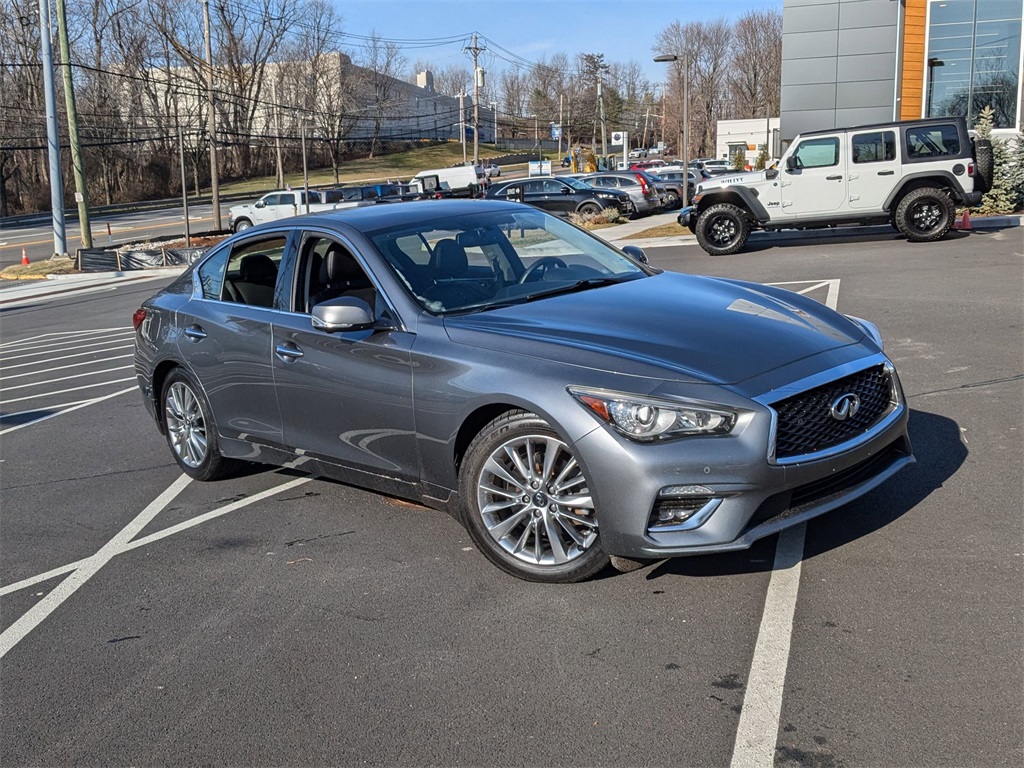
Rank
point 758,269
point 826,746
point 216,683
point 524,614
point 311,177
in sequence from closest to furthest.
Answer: point 826,746, point 216,683, point 524,614, point 758,269, point 311,177

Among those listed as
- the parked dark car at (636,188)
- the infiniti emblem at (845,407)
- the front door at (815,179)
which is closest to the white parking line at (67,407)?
the infiniti emblem at (845,407)

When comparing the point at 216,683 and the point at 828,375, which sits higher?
the point at 828,375

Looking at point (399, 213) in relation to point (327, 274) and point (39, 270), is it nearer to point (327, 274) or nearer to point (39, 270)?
point (327, 274)

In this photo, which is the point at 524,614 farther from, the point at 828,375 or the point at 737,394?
the point at 828,375

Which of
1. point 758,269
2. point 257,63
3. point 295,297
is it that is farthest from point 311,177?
point 295,297

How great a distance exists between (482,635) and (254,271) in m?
2.97

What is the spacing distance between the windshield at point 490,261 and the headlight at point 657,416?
1180mm

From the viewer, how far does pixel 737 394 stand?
3951mm

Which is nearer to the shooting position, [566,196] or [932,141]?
[932,141]

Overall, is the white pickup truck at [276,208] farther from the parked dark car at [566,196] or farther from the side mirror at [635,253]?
the side mirror at [635,253]

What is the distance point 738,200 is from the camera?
18.7 meters

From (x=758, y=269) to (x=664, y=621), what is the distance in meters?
13.0

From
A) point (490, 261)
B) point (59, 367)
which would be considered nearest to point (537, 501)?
point (490, 261)

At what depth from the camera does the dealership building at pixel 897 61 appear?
3089cm
